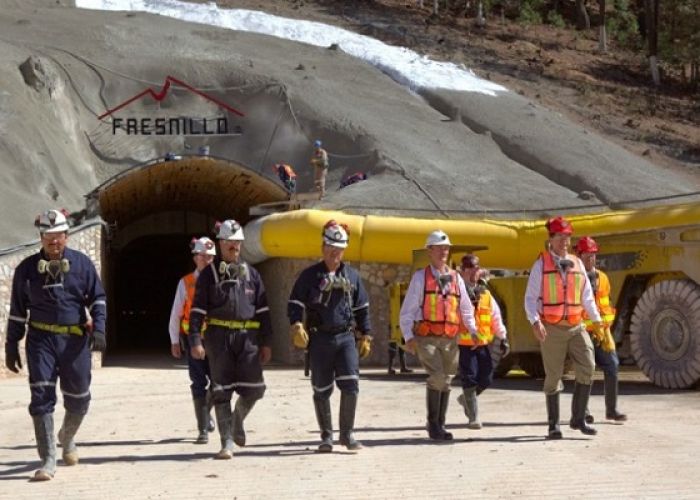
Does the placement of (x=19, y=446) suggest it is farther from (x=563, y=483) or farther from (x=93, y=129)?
(x=93, y=129)

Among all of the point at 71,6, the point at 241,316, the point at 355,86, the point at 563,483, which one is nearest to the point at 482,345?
the point at 241,316

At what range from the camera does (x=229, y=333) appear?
36.3ft

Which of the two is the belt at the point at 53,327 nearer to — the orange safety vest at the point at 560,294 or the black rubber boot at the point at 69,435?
the black rubber boot at the point at 69,435

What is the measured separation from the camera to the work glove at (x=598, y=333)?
41.2ft

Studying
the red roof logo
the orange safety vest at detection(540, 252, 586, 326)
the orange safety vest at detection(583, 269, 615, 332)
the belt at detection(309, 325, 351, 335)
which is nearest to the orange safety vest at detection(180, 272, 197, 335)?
the belt at detection(309, 325, 351, 335)

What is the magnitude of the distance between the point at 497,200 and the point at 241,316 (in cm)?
2102

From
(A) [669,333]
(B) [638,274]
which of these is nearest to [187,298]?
(A) [669,333]

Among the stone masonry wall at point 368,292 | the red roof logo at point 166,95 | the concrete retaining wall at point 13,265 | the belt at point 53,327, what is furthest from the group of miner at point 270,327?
the red roof logo at point 166,95

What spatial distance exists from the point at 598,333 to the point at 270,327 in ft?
11.8

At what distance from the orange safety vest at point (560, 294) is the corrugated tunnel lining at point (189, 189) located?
18.3 metres

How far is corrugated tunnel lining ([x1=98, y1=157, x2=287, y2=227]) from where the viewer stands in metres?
30.7

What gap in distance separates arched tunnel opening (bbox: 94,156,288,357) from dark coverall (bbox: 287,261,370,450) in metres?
18.0

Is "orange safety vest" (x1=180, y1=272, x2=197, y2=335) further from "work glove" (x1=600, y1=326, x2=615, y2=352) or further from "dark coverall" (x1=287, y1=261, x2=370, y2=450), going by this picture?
"work glove" (x1=600, y1=326, x2=615, y2=352)

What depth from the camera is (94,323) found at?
10.5 meters
